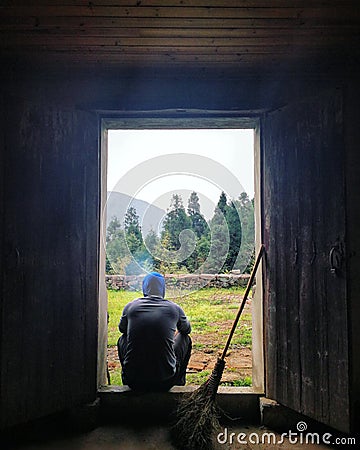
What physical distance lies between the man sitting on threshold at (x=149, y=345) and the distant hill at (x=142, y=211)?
2.87 metres

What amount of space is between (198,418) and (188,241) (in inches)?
173

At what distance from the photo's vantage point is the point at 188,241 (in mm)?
6531

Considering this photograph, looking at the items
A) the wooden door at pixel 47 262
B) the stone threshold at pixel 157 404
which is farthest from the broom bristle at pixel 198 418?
the wooden door at pixel 47 262

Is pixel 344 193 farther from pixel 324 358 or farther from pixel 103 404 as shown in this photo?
pixel 103 404

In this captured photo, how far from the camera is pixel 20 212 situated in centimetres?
223

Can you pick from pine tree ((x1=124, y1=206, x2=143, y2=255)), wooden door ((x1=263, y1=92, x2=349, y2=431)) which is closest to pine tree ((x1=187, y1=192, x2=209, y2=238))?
pine tree ((x1=124, y1=206, x2=143, y2=255))

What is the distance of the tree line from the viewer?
6023 mm

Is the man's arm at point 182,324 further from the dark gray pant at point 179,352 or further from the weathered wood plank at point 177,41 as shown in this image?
the weathered wood plank at point 177,41

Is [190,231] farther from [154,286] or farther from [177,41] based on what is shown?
[177,41]

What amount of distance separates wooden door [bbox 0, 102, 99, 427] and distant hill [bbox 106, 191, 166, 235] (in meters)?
2.89

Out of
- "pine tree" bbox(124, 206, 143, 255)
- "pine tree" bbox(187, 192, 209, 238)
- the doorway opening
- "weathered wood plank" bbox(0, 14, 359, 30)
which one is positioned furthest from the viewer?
"pine tree" bbox(187, 192, 209, 238)

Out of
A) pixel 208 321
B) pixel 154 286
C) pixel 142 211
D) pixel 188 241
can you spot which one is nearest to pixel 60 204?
pixel 154 286

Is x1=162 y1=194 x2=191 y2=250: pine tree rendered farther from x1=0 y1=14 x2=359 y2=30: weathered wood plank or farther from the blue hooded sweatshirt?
x1=0 y1=14 x2=359 y2=30: weathered wood plank

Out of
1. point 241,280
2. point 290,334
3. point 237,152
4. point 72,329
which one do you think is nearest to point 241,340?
point 241,280
